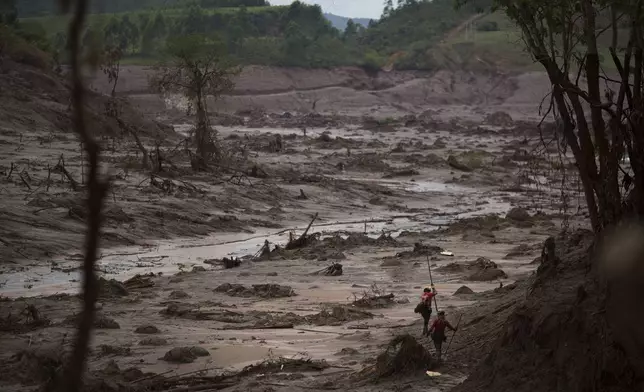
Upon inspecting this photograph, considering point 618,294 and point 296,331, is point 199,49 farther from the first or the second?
point 618,294

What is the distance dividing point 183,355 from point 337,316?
258 cm

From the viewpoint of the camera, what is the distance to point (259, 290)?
11.9m

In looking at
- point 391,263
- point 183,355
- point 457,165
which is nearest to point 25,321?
point 183,355

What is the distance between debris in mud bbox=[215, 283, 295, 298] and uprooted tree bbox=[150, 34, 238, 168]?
37.9 ft

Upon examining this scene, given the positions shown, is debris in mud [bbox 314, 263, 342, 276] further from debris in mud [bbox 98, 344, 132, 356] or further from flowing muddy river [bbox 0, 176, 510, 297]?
debris in mud [bbox 98, 344, 132, 356]

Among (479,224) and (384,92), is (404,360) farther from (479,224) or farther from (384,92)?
(384,92)

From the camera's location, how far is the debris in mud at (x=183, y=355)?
7953 mm

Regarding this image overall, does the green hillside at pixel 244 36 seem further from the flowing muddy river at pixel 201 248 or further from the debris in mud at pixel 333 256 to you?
the debris in mud at pixel 333 256

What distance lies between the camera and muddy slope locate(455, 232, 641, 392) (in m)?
5.45

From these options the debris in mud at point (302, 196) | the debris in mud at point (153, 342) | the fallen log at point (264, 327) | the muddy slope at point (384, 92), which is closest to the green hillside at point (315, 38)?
the muddy slope at point (384, 92)

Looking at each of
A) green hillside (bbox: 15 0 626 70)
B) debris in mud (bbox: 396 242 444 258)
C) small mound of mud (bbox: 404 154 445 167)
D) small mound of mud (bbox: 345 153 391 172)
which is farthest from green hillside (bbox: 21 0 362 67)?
debris in mud (bbox: 396 242 444 258)

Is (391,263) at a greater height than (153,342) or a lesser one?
lesser

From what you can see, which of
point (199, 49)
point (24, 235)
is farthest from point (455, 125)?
point (24, 235)

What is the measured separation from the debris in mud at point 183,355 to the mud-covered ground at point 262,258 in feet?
0.05
